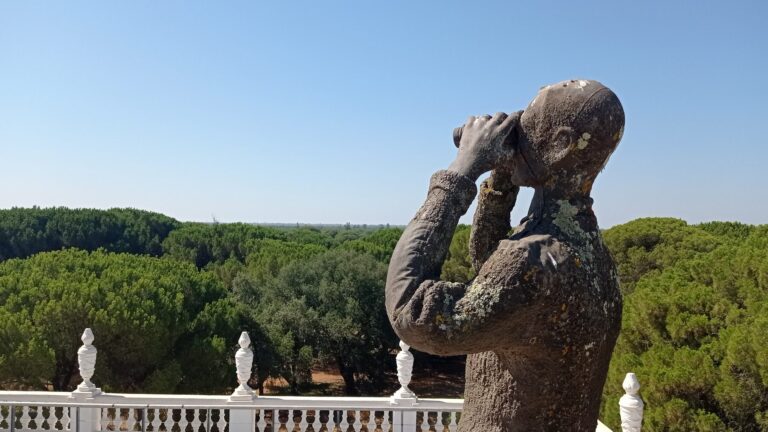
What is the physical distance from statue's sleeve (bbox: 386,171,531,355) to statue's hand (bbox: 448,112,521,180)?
0.15 metres

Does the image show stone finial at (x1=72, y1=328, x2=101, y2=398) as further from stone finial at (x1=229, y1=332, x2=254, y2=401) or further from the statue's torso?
the statue's torso

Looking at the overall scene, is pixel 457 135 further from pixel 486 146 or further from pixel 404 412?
pixel 404 412

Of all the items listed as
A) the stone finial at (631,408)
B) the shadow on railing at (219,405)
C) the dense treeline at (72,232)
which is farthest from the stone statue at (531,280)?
the dense treeline at (72,232)

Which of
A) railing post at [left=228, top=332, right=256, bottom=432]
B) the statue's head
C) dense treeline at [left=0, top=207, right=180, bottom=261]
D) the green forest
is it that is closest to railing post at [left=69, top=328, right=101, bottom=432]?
railing post at [left=228, top=332, right=256, bottom=432]

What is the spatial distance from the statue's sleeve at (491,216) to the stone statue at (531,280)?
11cm

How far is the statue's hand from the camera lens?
6.53 ft

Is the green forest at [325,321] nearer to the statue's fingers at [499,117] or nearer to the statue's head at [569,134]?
the statue's head at [569,134]

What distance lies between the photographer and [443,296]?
182 centimetres

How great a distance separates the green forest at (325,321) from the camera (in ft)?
30.2

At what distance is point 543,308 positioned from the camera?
1.86 meters

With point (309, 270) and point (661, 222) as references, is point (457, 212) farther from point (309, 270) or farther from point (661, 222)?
point (661, 222)

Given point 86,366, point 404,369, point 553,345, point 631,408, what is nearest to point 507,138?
point 553,345

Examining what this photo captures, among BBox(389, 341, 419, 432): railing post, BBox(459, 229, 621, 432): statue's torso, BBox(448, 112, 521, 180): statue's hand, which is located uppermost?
BBox(448, 112, 521, 180): statue's hand

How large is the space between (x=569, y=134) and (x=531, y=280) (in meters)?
0.51
